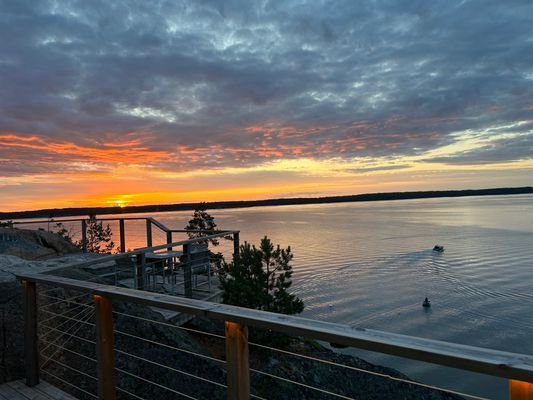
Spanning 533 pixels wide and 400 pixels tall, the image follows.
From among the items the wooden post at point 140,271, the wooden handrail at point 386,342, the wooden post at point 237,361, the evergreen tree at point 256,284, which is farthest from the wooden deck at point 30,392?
the evergreen tree at point 256,284

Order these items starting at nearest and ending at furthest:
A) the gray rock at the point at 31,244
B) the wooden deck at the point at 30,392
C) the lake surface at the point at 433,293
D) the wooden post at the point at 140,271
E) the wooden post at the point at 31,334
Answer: the wooden deck at the point at 30,392, the wooden post at the point at 31,334, the wooden post at the point at 140,271, the gray rock at the point at 31,244, the lake surface at the point at 433,293

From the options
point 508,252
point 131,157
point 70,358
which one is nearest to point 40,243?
point 70,358

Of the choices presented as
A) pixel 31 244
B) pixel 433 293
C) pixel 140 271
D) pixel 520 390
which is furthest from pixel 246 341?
pixel 433 293

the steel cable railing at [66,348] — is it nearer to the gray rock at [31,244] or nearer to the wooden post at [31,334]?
the wooden post at [31,334]

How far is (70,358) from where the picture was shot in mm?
3873

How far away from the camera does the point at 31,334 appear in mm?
3211

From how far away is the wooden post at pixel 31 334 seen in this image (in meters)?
3.21

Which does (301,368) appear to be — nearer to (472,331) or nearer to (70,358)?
(70,358)

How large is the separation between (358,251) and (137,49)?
94.1 ft

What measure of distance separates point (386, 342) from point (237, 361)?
0.73 meters

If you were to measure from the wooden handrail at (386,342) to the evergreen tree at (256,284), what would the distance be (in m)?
7.33

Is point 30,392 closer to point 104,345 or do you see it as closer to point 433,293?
point 104,345

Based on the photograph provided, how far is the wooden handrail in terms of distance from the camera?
106 centimetres

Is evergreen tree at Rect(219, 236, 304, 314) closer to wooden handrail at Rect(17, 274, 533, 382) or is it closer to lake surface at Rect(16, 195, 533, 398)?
lake surface at Rect(16, 195, 533, 398)
